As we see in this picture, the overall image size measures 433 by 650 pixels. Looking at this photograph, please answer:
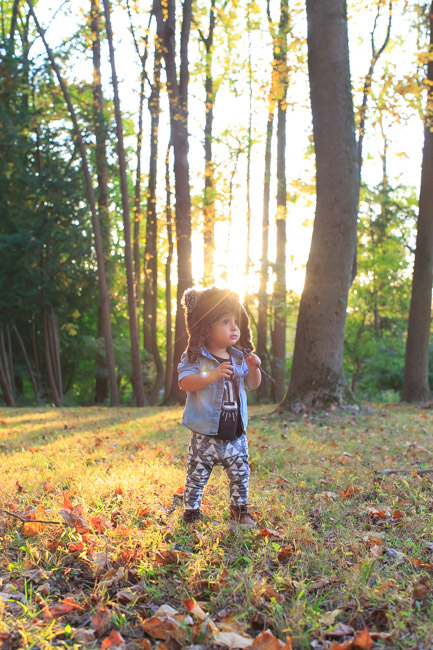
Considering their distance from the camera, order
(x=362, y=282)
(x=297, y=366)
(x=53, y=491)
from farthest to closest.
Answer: (x=362, y=282) < (x=297, y=366) < (x=53, y=491)

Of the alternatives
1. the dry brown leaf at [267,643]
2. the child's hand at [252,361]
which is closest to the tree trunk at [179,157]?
the child's hand at [252,361]

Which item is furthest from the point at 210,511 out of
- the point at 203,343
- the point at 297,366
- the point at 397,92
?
the point at 397,92

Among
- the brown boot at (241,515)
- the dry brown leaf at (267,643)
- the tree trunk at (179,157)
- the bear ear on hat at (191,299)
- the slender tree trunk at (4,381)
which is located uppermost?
the tree trunk at (179,157)

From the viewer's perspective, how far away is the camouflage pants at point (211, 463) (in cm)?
372

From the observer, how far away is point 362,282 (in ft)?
77.3

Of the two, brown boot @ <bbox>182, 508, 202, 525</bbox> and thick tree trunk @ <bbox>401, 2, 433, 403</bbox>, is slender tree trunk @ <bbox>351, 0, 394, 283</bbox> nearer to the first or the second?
thick tree trunk @ <bbox>401, 2, 433, 403</bbox>

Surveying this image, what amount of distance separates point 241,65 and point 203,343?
62.7 ft

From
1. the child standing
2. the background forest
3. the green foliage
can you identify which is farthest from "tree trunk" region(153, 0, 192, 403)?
the child standing

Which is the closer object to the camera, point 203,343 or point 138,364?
point 203,343

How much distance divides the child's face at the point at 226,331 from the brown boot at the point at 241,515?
1.12m

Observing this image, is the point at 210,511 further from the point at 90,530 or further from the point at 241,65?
the point at 241,65

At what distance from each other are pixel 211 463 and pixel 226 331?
2.94ft

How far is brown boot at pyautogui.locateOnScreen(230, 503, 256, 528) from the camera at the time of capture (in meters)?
3.69

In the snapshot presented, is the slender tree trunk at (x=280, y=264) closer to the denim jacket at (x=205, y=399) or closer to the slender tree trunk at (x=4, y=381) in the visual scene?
the slender tree trunk at (x=4, y=381)
